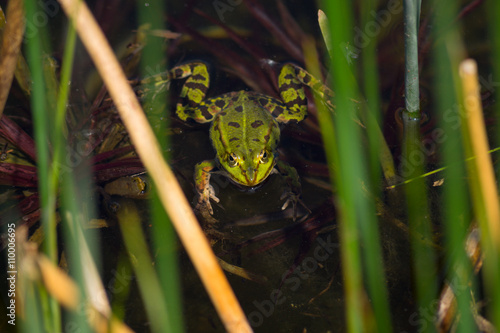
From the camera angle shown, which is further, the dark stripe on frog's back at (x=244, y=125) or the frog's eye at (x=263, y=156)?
the dark stripe on frog's back at (x=244, y=125)

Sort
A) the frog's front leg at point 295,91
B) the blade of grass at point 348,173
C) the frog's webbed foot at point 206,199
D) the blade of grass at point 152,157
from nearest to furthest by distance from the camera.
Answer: the blade of grass at point 348,173 → the blade of grass at point 152,157 → the frog's webbed foot at point 206,199 → the frog's front leg at point 295,91

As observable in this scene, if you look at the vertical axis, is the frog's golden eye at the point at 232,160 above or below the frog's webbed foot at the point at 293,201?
above

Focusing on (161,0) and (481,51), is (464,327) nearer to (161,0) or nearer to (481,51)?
(481,51)

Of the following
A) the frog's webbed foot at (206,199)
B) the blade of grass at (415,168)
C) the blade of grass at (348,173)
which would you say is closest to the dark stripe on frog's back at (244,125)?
the frog's webbed foot at (206,199)

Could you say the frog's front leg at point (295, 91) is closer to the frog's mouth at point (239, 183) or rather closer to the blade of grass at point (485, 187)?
the frog's mouth at point (239, 183)

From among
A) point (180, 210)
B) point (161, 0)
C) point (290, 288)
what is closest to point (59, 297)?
point (180, 210)

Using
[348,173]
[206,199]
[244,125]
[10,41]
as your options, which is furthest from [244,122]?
[348,173]

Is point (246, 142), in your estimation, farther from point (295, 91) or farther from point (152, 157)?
point (152, 157)
